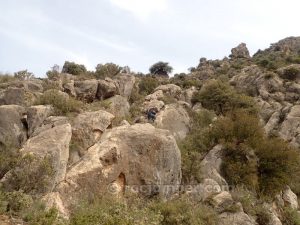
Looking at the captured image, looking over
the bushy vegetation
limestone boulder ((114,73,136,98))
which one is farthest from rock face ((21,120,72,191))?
limestone boulder ((114,73,136,98))

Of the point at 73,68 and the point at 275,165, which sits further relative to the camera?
the point at 73,68

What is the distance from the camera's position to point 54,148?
12891mm

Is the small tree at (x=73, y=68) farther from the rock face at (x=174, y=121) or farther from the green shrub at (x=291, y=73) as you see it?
the green shrub at (x=291, y=73)

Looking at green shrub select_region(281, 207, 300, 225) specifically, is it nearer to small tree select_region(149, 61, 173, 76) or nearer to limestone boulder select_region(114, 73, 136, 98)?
limestone boulder select_region(114, 73, 136, 98)

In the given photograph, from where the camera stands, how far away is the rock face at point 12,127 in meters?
15.0

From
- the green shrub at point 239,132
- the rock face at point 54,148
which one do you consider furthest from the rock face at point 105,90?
the rock face at point 54,148

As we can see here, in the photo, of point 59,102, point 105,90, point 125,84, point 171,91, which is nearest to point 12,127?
point 59,102

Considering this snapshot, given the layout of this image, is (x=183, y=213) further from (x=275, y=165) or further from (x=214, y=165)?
(x=275, y=165)

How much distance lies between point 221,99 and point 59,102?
17944 millimetres

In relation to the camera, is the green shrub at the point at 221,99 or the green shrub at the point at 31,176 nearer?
the green shrub at the point at 31,176

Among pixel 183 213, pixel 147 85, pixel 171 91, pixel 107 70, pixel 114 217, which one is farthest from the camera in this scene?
pixel 147 85

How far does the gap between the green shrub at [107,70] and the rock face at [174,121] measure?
12221mm

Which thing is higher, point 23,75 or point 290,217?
point 23,75

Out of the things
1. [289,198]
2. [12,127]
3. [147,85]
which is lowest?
[289,198]
